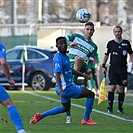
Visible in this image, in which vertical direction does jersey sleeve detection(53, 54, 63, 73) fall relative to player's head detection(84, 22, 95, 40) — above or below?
below

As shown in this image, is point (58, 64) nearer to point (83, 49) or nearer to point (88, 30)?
point (88, 30)

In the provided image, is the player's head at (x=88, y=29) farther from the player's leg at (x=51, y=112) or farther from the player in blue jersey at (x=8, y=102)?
the player in blue jersey at (x=8, y=102)

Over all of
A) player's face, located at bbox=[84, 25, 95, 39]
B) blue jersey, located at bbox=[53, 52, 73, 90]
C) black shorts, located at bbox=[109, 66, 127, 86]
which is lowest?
black shorts, located at bbox=[109, 66, 127, 86]

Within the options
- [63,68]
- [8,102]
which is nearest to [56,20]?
[63,68]

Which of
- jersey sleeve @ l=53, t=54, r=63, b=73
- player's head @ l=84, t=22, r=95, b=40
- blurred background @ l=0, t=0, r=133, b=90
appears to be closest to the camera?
jersey sleeve @ l=53, t=54, r=63, b=73

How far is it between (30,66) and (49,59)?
3.21 ft

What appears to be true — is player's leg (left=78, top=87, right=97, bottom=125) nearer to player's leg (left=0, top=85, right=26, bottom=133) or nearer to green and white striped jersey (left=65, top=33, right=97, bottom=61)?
green and white striped jersey (left=65, top=33, right=97, bottom=61)

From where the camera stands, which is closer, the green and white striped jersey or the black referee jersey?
the green and white striped jersey

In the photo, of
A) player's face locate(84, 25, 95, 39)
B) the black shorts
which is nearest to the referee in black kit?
the black shorts

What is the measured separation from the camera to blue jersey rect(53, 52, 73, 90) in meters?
12.9

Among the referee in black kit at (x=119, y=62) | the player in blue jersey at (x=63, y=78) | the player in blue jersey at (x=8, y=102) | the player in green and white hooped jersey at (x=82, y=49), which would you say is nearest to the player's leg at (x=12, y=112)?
the player in blue jersey at (x=8, y=102)

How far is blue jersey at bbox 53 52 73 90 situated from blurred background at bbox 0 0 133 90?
1046 cm

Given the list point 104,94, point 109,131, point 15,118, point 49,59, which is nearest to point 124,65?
point 104,94

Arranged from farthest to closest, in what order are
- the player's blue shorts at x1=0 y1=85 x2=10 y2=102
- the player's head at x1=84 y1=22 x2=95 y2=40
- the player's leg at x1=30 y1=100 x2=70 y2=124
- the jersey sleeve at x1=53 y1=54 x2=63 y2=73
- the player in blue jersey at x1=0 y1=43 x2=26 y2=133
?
1. the player's head at x1=84 y1=22 x2=95 y2=40
2. the player's leg at x1=30 y1=100 x2=70 y2=124
3. the jersey sleeve at x1=53 y1=54 x2=63 y2=73
4. the player's blue shorts at x1=0 y1=85 x2=10 y2=102
5. the player in blue jersey at x1=0 y1=43 x2=26 y2=133
